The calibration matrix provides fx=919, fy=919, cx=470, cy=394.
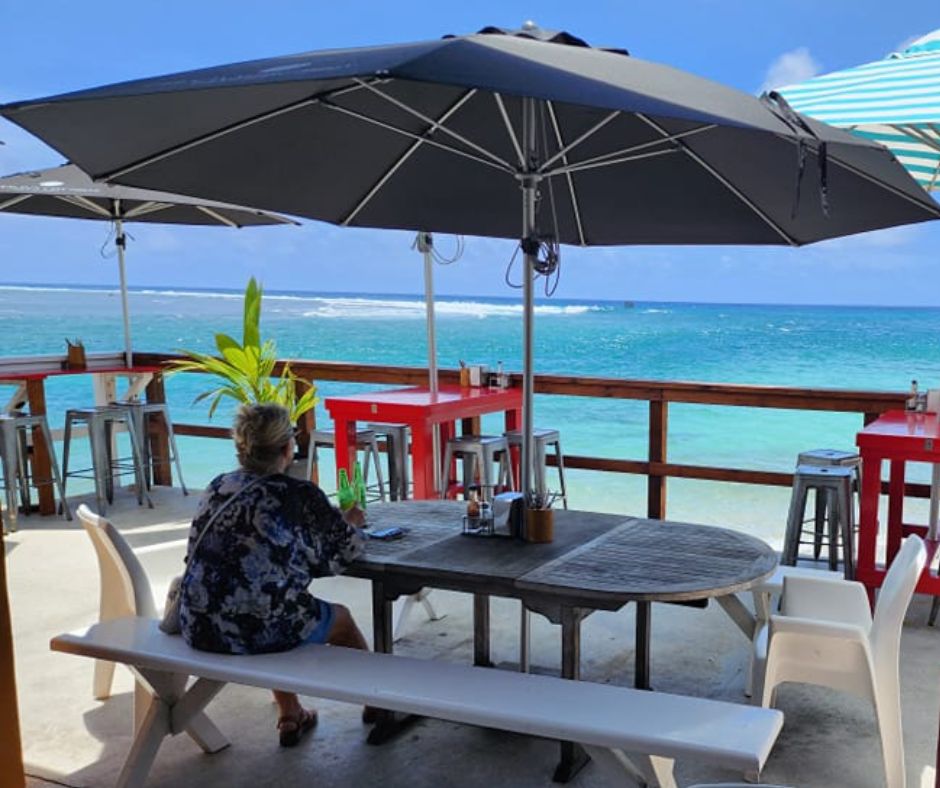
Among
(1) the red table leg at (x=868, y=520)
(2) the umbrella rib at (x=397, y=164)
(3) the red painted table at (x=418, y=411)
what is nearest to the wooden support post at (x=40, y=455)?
(3) the red painted table at (x=418, y=411)

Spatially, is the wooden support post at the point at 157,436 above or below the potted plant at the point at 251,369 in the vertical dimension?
below

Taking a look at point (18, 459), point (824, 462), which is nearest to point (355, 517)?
point (824, 462)

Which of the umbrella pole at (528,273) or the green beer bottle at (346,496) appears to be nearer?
the umbrella pole at (528,273)

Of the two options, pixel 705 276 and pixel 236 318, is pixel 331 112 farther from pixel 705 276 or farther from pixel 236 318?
pixel 705 276

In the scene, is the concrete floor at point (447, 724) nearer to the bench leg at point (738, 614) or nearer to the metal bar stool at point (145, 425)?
the bench leg at point (738, 614)

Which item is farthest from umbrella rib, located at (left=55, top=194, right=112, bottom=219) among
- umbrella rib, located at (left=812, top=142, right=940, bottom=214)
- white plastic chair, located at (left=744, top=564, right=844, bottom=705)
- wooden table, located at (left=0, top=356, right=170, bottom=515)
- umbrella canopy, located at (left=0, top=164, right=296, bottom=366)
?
white plastic chair, located at (left=744, top=564, right=844, bottom=705)

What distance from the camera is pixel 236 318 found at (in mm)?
37312

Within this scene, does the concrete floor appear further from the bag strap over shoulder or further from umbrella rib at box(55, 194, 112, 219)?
umbrella rib at box(55, 194, 112, 219)

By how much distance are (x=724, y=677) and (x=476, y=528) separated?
1168mm

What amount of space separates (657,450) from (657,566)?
279 centimetres

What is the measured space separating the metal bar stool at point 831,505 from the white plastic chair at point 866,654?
4.75 feet

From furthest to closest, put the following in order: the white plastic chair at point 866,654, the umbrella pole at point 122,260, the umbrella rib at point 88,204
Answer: the umbrella pole at point 122,260 < the umbrella rib at point 88,204 < the white plastic chair at point 866,654

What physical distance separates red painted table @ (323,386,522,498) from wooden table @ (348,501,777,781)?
169 cm

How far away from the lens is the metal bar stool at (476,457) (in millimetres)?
5117
